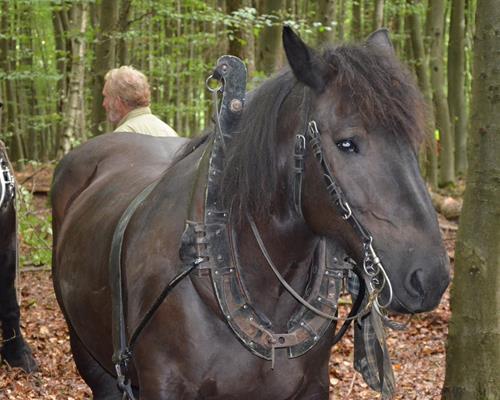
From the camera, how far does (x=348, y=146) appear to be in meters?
2.96

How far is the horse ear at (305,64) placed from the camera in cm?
302

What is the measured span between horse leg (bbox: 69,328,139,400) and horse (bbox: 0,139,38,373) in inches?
66.0

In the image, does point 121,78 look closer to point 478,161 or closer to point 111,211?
point 111,211

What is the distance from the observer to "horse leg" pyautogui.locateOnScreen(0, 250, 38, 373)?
7.13 m

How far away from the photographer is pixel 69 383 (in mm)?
6809

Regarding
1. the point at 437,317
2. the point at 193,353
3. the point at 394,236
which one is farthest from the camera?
the point at 437,317

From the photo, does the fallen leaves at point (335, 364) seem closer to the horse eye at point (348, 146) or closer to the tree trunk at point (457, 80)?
the horse eye at point (348, 146)

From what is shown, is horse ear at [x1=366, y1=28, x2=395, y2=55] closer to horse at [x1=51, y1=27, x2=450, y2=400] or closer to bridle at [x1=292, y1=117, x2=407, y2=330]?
horse at [x1=51, y1=27, x2=450, y2=400]

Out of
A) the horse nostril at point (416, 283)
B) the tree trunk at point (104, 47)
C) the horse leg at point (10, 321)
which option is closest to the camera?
the horse nostril at point (416, 283)

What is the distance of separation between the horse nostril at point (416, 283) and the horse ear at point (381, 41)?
95 cm

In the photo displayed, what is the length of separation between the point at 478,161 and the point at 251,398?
2254 millimetres

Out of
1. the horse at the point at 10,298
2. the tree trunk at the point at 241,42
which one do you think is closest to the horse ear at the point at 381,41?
the horse at the point at 10,298

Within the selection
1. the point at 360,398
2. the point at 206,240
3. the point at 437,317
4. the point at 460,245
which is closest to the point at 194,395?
the point at 206,240

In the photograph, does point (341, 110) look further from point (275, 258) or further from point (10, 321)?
point (10, 321)
